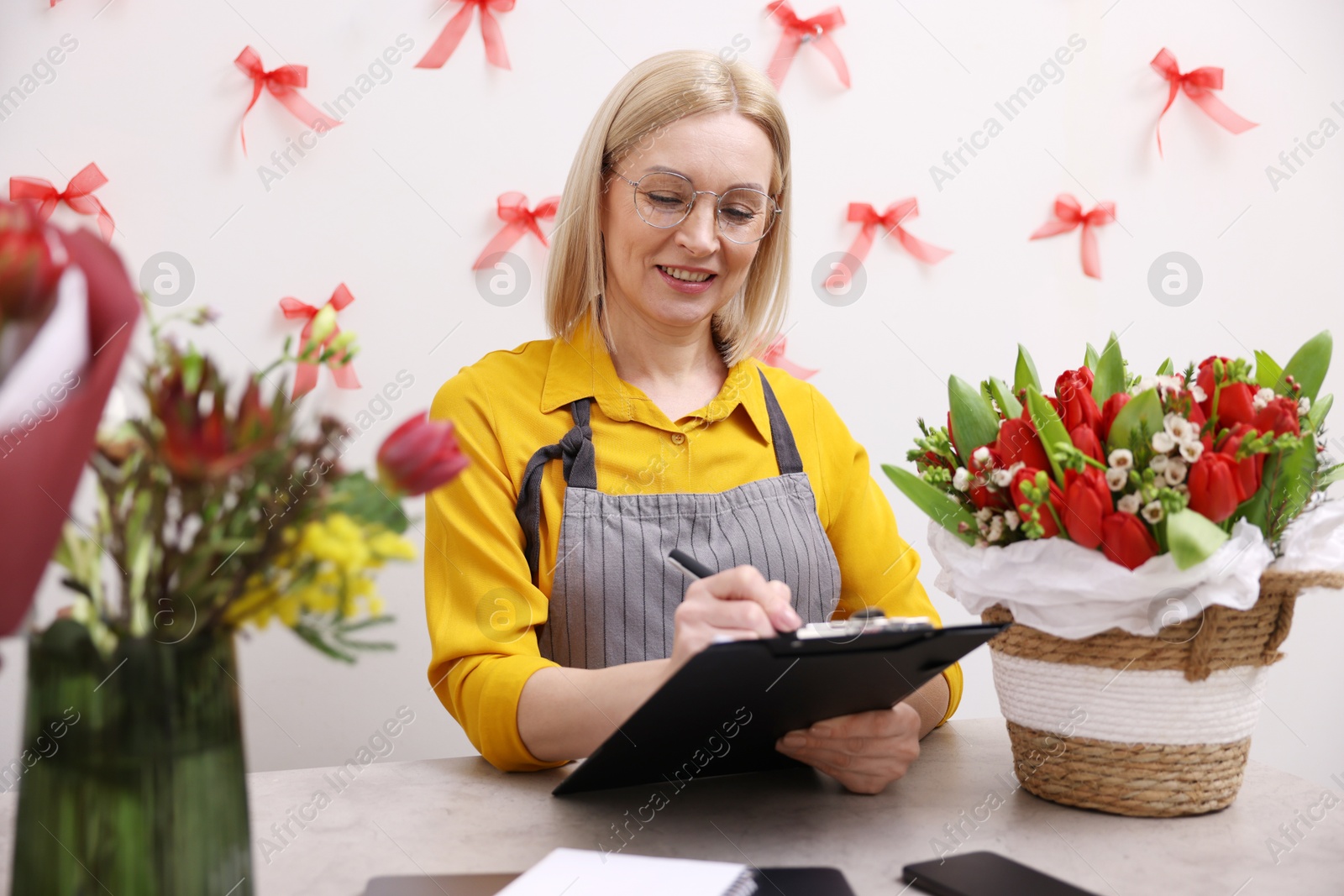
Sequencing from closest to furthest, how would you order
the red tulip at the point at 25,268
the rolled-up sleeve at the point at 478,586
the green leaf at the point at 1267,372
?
the red tulip at the point at 25,268 → the green leaf at the point at 1267,372 → the rolled-up sleeve at the point at 478,586

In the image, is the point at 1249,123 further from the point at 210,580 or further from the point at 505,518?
the point at 210,580

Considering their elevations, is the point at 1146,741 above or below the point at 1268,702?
above

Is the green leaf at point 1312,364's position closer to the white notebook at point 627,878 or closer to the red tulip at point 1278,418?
the red tulip at point 1278,418

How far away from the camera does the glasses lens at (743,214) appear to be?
1247 millimetres

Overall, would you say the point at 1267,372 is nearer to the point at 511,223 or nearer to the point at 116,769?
the point at 116,769

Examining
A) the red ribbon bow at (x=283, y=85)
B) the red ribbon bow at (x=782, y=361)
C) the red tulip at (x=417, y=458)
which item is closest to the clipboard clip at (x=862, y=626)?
the red tulip at (x=417, y=458)

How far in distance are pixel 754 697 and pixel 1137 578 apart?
0.29 metres

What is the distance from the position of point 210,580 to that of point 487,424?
75cm

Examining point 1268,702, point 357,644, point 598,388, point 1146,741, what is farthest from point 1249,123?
point 357,644

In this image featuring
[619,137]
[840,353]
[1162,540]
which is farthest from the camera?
[840,353]

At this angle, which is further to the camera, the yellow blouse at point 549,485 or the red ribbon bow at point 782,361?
the red ribbon bow at point 782,361

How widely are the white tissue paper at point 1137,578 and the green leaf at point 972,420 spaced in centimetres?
10

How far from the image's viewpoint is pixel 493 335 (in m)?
1.66

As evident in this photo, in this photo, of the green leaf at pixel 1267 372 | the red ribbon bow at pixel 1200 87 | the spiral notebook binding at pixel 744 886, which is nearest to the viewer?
the spiral notebook binding at pixel 744 886
